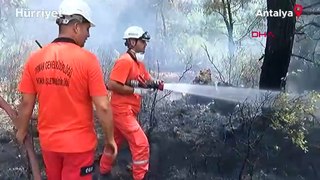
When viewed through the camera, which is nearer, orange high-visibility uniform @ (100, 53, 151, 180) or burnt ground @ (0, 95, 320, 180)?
orange high-visibility uniform @ (100, 53, 151, 180)

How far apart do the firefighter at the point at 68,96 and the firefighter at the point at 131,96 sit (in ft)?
3.20

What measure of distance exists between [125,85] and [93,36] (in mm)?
550

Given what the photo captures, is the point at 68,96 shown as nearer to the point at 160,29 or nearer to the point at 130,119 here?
the point at 130,119

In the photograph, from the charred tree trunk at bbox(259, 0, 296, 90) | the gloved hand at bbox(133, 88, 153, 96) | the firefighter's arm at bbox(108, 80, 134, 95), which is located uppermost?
the charred tree trunk at bbox(259, 0, 296, 90)

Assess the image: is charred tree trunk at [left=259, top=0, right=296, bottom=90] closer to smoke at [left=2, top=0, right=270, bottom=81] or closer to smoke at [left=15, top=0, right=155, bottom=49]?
smoke at [left=2, top=0, right=270, bottom=81]

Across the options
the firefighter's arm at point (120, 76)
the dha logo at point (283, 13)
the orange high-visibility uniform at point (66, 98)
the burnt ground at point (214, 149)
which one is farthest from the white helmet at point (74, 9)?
the dha logo at point (283, 13)

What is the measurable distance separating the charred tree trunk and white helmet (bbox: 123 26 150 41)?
1.14 metres

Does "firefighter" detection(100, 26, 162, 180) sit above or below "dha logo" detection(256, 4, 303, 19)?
below

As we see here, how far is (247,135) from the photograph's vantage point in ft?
13.7

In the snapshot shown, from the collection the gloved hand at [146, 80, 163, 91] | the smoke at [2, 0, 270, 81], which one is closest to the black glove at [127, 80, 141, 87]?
the gloved hand at [146, 80, 163, 91]

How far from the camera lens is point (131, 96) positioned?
12.7 feet

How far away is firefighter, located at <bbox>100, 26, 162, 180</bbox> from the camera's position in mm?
3734

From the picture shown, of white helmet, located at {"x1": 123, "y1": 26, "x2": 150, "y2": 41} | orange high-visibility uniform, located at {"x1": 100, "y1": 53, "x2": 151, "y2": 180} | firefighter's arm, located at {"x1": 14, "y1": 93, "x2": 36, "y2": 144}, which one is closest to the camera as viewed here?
firefighter's arm, located at {"x1": 14, "y1": 93, "x2": 36, "y2": 144}

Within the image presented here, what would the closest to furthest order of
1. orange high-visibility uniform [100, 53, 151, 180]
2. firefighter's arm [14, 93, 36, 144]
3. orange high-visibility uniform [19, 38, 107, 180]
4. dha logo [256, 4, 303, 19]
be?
orange high-visibility uniform [19, 38, 107, 180]
firefighter's arm [14, 93, 36, 144]
orange high-visibility uniform [100, 53, 151, 180]
dha logo [256, 4, 303, 19]
